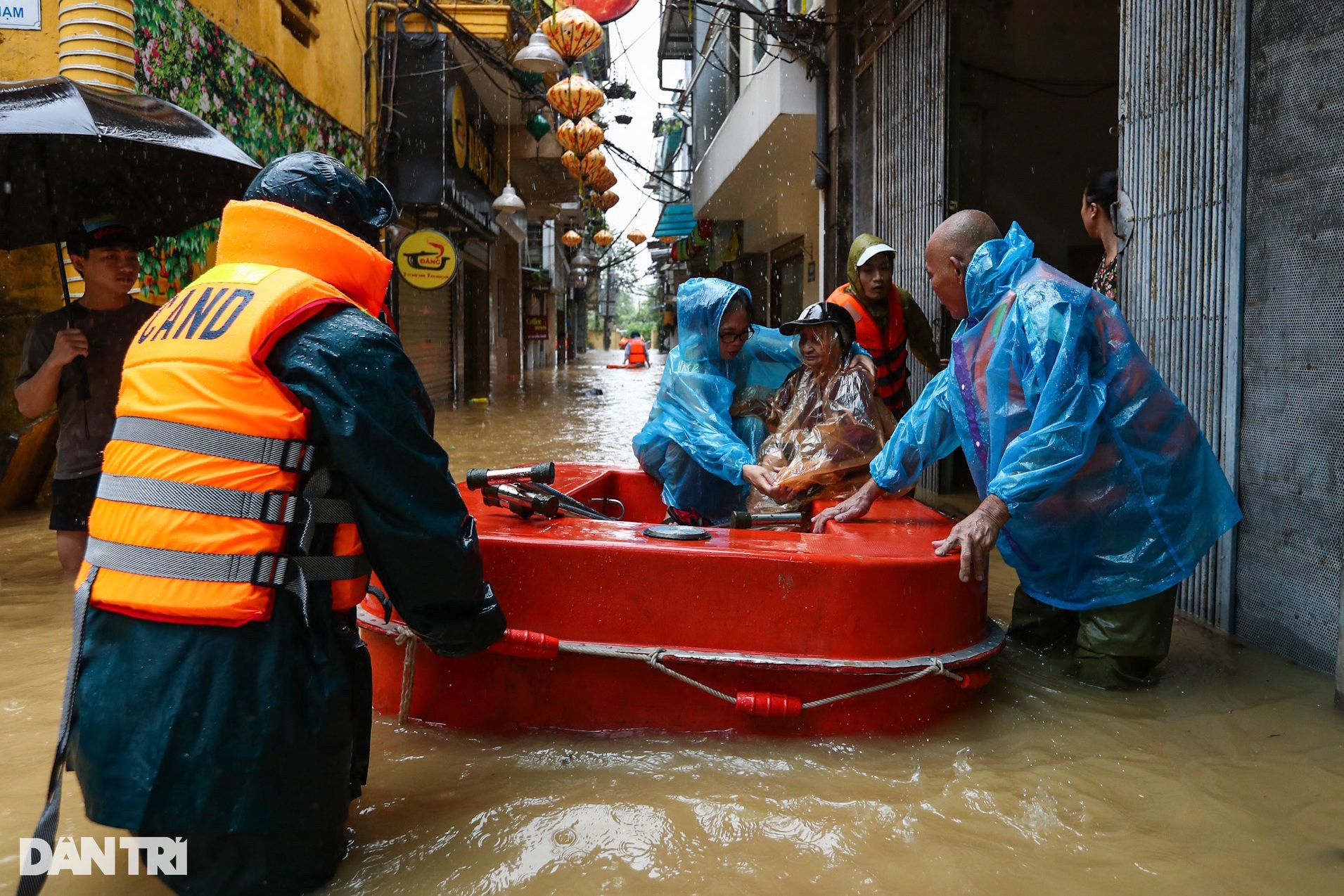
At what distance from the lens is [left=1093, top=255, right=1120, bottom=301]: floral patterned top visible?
4383mm

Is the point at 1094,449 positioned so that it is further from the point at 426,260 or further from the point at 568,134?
the point at 568,134

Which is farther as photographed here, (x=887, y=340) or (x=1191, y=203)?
(x=887, y=340)

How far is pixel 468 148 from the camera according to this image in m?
14.2

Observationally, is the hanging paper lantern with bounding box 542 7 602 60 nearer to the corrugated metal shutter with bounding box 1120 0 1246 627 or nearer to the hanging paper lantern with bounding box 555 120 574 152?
the hanging paper lantern with bounding box 555 120 574 152

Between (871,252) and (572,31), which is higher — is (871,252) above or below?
below

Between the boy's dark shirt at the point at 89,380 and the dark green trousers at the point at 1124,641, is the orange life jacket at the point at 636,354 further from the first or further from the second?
the dark green trousers at the point at 1124,641

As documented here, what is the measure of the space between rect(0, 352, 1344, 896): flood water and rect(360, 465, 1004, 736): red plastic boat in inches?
3.5

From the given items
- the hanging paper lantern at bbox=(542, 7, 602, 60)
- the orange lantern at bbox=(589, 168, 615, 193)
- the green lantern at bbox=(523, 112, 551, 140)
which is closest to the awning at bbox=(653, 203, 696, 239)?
the orange lantern at bbox=(589, 168, 615, 193)

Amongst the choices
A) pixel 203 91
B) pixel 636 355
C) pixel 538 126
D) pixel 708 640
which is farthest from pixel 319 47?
pixel 636 355

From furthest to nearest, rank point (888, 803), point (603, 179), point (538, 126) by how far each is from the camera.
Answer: point (538, 126), point (603, 179), point (888, 803)

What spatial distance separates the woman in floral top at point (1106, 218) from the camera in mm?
4387

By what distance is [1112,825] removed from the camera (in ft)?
7.50

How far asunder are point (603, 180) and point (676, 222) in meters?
4.87

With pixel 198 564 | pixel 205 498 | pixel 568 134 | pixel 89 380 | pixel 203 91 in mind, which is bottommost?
pixel 198 564
